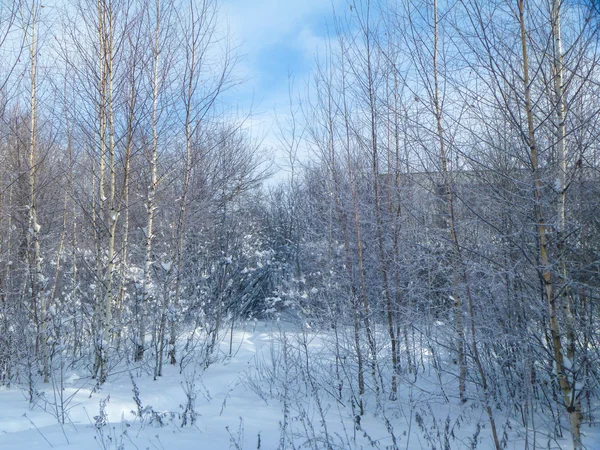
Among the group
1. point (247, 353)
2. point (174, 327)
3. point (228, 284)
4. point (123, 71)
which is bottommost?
point (247, 353)

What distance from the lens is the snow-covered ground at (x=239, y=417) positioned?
430 centimetres

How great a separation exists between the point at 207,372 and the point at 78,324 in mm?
2644

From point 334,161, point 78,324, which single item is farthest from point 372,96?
point 78,324

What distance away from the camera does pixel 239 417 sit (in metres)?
4.98

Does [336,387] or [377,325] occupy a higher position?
[377,325]

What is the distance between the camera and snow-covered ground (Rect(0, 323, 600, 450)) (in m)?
4.30

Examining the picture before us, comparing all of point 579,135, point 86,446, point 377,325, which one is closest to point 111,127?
point 86,446

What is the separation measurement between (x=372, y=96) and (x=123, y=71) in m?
3.46

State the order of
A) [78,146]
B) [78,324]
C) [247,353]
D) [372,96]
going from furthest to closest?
[247,353], [78,324], [78,146], [372,96]

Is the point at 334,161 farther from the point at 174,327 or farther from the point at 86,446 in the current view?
the point at 86,446

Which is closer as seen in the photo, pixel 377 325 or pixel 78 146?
pixel 377 325

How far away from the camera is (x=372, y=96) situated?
6.11 metres

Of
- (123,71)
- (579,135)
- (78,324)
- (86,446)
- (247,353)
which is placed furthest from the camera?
(247,353)

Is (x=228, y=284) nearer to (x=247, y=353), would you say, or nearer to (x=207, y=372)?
(x=247, y=353)
